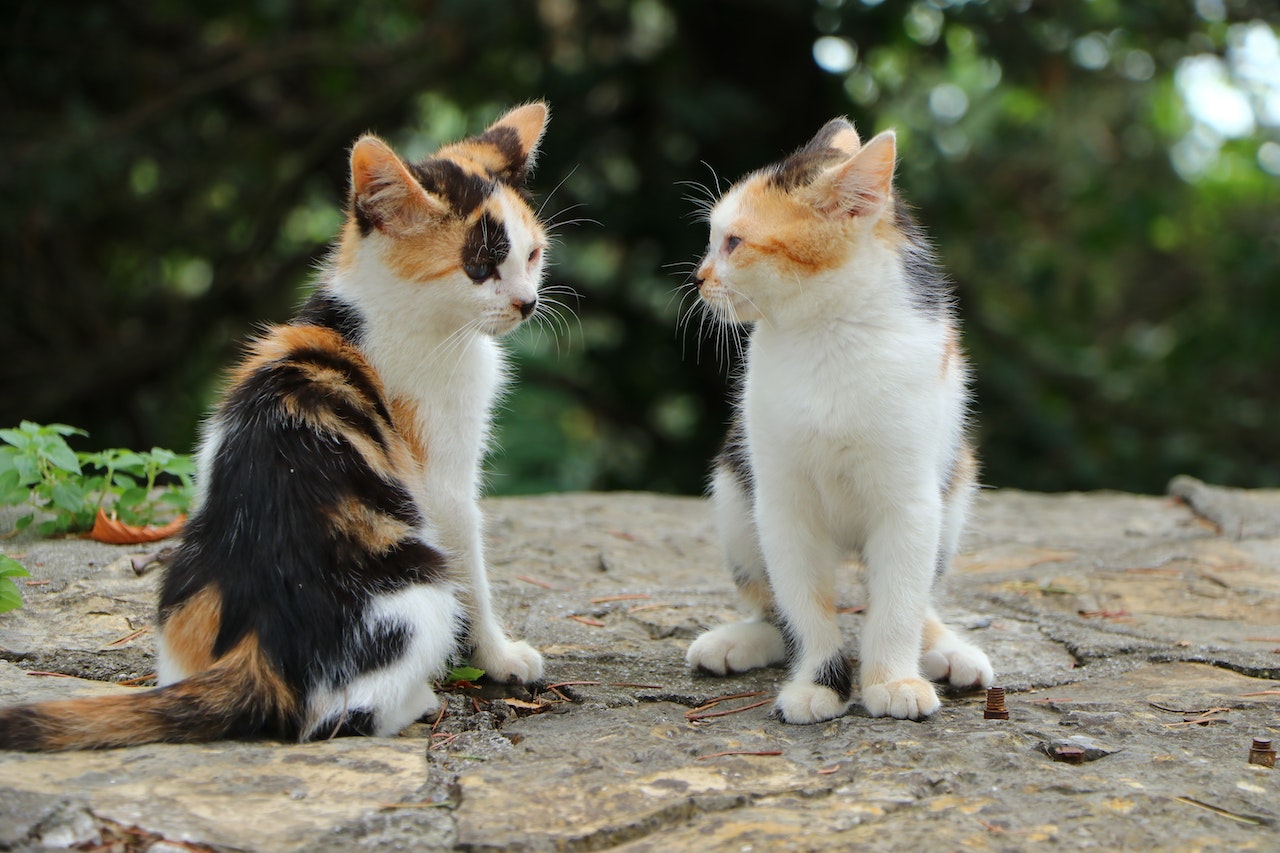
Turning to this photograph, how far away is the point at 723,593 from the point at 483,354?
1348mm

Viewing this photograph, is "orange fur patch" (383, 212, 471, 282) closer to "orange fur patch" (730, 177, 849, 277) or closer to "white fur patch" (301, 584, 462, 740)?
"orange fur patch" (730, 177, 849, 277)

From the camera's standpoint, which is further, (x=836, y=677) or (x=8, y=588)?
(x=8, y=588)

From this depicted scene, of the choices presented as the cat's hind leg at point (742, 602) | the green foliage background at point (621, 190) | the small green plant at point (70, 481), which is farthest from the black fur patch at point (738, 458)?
the green foliage background at point (621, 190)

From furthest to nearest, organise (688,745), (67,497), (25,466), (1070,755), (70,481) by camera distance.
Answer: (70,481) < (67,497) < (25,466) < (688,745) < (1070,755)

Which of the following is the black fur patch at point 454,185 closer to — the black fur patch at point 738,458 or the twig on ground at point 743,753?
the black fur patch at point 738,458

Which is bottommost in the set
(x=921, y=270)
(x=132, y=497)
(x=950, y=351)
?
(x=132, y=497)

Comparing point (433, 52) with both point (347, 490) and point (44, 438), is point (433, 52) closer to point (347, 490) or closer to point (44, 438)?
point (44, 438)

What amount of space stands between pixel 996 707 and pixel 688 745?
2.51 feet

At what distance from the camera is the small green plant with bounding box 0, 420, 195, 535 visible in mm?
3723

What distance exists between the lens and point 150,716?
2.51m

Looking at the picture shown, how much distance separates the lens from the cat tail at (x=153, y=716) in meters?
2.43

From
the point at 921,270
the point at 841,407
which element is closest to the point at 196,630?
the point at 841,407

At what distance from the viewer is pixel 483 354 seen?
3.37 metres

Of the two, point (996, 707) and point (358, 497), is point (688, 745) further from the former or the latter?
point (358, 497)
